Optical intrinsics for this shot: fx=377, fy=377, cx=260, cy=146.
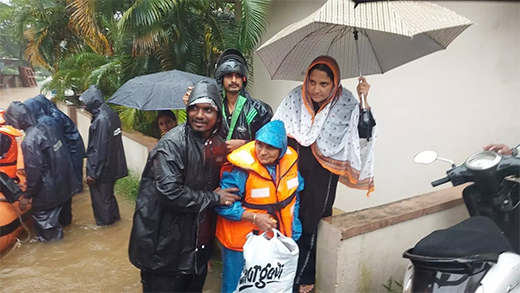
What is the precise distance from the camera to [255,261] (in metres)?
2.19

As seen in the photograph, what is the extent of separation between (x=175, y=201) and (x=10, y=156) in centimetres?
328

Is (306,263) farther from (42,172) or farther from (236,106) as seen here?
(42,172)

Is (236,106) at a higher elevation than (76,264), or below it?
higher

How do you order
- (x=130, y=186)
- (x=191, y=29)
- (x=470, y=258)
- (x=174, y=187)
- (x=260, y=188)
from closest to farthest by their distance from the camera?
(x=470, y=258) → (x=174, y=187) → (x=260, y=188) → (x=130, y=186) → (x=191, y=29)

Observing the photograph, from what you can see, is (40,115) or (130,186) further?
(130,186)

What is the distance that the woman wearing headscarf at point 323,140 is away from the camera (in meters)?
2.49

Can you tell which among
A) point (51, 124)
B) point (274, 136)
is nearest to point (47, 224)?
point (51, 124)

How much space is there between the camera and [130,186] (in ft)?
20.8

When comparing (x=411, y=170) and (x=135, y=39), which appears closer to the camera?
(x=411, y=170)

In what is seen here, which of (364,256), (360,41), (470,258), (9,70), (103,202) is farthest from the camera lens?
(9,70)

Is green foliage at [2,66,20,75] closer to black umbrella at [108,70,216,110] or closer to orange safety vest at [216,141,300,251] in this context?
black umbrella at [108,70,216,110]

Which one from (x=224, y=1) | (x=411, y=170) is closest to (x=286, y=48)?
(x=411, y=170)

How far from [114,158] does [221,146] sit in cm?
290

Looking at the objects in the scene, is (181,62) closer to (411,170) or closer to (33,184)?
(33,184)
